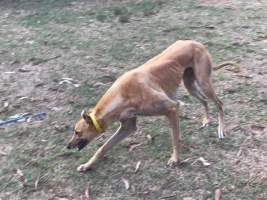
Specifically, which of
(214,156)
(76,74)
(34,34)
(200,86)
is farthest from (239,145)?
(34,34)

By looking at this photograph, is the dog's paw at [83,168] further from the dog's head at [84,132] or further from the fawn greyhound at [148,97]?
the dog's head at [84,132]

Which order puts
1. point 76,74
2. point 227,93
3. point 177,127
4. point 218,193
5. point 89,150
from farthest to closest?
1. point 76,74
2. point 227,93
3. point 89,150
4. point 177,127
5. point 218,193

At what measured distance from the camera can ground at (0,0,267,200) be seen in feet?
16.7

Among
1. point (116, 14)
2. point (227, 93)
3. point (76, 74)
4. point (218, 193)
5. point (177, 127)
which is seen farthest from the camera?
point (116, 14)

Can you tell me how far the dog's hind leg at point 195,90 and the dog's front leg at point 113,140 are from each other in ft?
2.86

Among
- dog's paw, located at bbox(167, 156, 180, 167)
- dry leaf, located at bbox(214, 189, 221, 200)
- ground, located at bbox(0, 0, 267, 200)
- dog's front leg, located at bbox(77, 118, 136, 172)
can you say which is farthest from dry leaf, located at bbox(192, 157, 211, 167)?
dog's front leg, located at bbox(77, 118, 136, 172)

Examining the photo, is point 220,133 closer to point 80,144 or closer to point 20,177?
point 80,144

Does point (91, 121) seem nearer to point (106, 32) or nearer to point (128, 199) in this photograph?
point (128, 199)

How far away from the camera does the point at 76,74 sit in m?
7.34

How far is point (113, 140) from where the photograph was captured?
5.41m

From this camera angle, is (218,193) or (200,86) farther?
(200,86)

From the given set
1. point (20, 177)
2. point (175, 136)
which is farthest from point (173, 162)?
point (20, 177)

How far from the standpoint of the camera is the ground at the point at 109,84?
16.7 feet

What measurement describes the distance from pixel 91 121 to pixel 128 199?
796 mm
